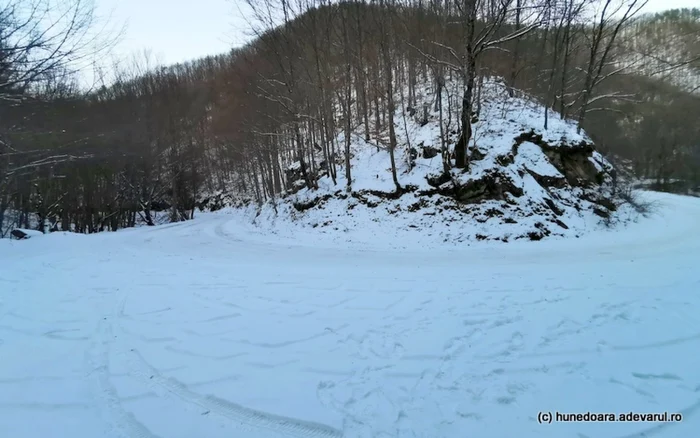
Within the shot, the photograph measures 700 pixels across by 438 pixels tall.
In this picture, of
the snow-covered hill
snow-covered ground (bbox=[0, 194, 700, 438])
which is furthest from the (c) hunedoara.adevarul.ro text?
the snow-covered hill

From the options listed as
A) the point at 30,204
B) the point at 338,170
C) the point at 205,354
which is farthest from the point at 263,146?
the point at 205,354

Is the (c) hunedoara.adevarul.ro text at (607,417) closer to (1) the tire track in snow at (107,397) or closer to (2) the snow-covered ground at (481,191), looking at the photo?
(1) the tire track in snow at (107,397)

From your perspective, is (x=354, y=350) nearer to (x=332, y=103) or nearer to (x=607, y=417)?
(x=607, y=417)

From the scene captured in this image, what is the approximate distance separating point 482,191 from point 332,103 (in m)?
9.33

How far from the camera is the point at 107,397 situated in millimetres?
3186

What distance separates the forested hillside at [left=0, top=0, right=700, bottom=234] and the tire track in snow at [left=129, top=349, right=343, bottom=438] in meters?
5.57

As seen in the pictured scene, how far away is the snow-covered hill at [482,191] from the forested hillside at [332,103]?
0.66 m

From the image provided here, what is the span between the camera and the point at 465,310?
5.01 metres

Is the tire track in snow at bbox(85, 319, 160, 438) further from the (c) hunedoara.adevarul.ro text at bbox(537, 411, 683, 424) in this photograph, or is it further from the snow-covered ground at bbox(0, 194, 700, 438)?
the (c) hunedoara.adevarul.ro text at bbox(537, 411, 683, 424)

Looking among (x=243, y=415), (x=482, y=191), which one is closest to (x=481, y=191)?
(x=482, y=191)

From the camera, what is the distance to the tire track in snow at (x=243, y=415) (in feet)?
8.97

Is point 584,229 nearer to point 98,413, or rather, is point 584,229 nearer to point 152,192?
point 98,413

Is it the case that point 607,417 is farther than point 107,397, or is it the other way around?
point 107,397

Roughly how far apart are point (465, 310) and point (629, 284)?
3435 mm
